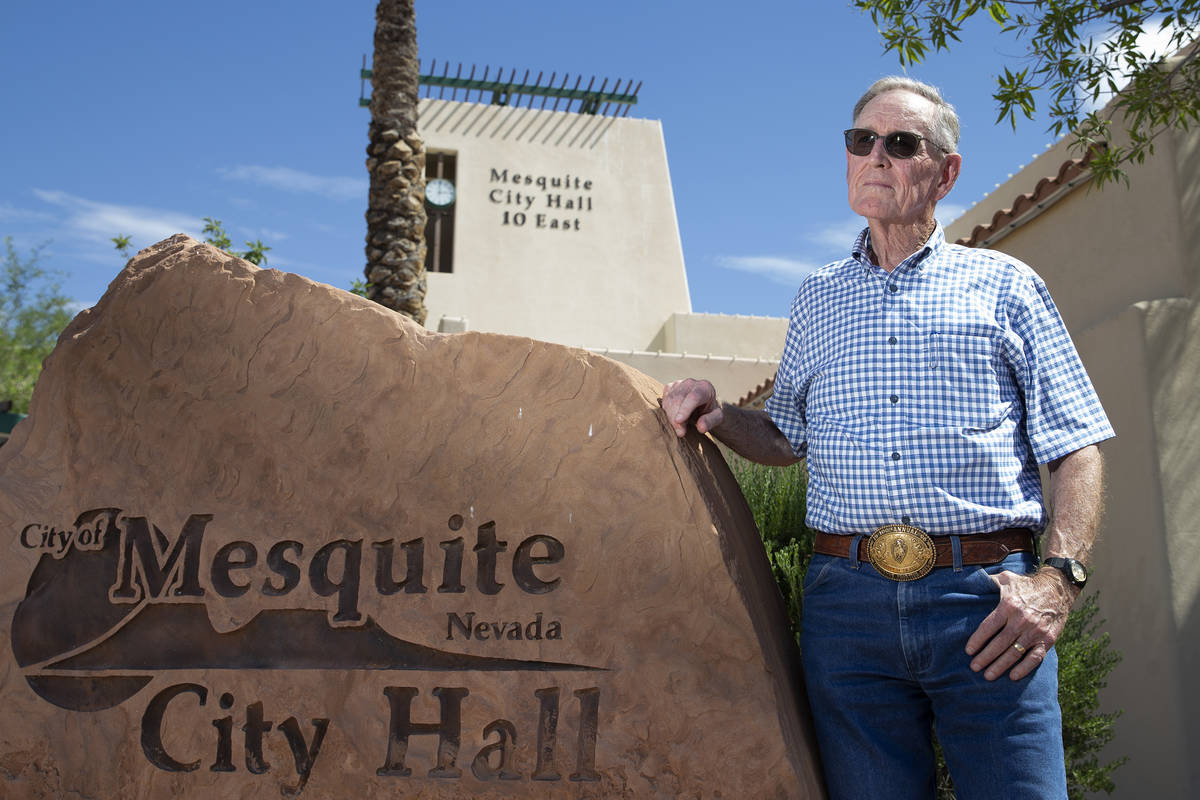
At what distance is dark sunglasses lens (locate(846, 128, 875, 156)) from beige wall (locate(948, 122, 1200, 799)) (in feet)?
13.5

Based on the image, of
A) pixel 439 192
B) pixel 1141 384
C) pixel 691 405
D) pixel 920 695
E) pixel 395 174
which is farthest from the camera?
pixel 439 192

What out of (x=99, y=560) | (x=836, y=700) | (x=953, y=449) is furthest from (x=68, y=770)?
(x=953, y=449)

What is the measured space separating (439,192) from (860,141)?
16874mm

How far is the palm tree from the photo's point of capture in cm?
966

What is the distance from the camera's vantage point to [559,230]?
19.8m

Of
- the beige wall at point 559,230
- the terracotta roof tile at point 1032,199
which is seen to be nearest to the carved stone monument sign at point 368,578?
the terracotta roof tile at point 1032,199

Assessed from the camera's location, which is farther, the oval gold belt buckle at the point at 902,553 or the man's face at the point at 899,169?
the man's face at the point at 899,169

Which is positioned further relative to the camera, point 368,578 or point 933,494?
point 368,578

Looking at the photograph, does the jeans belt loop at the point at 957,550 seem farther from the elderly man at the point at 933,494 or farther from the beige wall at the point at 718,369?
the beige wall at the point at 718,369

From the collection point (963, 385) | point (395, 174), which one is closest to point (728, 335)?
point (395, 174)

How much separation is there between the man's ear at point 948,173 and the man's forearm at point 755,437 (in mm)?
806

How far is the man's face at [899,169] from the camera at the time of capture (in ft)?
8.93

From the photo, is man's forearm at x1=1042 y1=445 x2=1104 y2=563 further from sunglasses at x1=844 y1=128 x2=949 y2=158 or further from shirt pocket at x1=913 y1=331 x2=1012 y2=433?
sunglasses at x1=844 y1=128 x2=949 y2=158

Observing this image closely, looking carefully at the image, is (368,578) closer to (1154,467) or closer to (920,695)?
(920,695)
